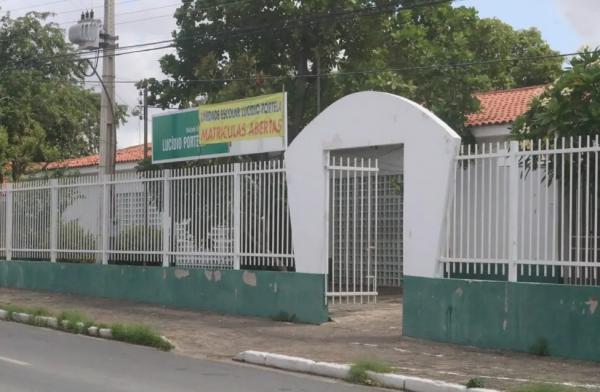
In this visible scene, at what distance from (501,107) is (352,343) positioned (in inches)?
418

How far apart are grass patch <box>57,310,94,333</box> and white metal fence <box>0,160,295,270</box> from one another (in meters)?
2.44

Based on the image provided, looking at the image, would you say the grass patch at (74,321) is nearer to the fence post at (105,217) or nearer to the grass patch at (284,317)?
the grass patch at (284,317)

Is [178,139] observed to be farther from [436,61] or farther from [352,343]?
[436,61]

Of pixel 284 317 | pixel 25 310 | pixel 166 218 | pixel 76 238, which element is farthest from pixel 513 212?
pixel 76 238

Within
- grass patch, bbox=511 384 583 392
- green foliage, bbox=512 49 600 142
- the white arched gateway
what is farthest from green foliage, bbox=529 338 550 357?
green foliage, bbox=512 49 600 142

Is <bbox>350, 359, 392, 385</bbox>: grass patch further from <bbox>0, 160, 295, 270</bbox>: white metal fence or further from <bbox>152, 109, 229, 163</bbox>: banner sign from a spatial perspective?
<bbox>152, 109, 229, 163</bbox>: banner sign

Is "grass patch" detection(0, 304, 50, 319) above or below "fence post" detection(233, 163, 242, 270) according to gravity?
below

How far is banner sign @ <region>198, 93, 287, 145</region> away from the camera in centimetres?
1459

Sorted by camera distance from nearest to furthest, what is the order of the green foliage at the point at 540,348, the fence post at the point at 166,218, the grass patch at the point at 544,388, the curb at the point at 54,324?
the grass patch at the point at 544,388
the green foliage at the point at 540,348
the curb at the point at 54,324
the fence post at the point at 166,218

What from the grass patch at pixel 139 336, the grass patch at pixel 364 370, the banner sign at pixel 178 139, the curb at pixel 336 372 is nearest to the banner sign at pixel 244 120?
the banner sign at pixel 178 139

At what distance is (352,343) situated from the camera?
37.1ft

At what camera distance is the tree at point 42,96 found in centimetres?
3619

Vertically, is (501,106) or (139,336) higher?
(501,106)

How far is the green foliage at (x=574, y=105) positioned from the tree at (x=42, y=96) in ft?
82.3
